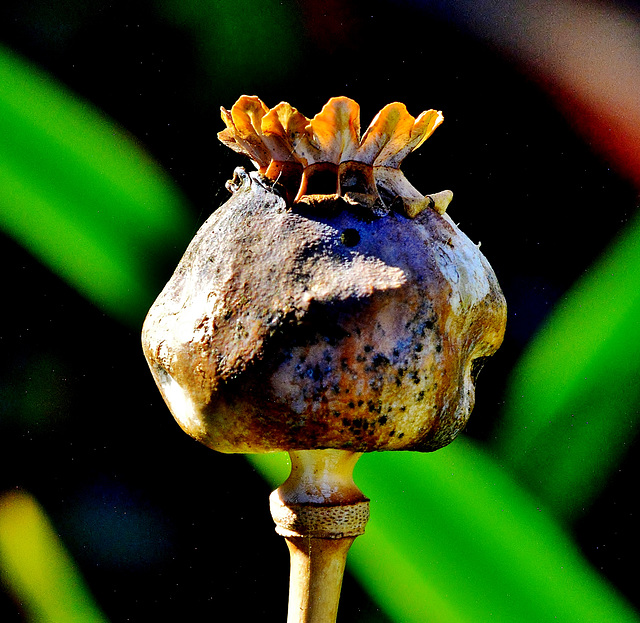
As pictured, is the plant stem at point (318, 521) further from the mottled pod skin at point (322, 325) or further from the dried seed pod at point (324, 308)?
the mottled pod skin at point (322, 325)

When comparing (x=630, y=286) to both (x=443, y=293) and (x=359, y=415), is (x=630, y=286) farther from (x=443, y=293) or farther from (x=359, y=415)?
(x=359, y=415)

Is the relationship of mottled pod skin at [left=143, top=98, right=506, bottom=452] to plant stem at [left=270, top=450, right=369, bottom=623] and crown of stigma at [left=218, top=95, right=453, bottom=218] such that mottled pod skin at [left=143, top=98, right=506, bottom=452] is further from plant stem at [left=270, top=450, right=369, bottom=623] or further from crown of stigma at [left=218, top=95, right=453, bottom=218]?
plant stem at [left=270, top=450, right=369, bottom=623]

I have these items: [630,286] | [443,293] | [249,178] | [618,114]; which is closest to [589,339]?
[630,286]

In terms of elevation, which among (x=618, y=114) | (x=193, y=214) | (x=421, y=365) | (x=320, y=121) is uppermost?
(x=618, y=114)

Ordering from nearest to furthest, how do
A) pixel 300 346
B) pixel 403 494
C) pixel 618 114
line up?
1. pixel 300 346
2. pixel 618 114
3. pixel 403 494

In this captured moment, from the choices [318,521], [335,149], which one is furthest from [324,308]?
[318,521]

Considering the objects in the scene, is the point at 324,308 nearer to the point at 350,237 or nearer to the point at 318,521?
the point at 350,237

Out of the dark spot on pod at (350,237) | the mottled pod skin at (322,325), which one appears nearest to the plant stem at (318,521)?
the mottled pod skin at (322,325)
